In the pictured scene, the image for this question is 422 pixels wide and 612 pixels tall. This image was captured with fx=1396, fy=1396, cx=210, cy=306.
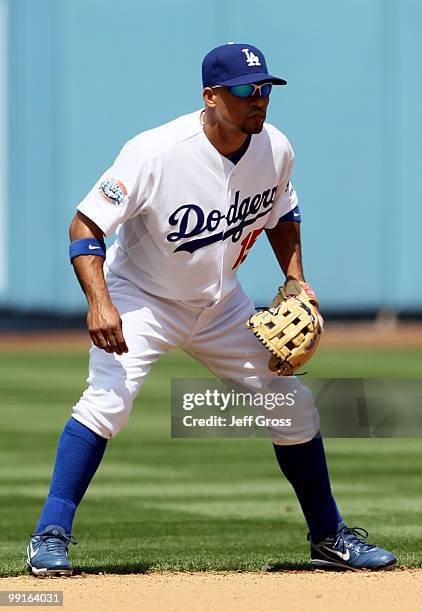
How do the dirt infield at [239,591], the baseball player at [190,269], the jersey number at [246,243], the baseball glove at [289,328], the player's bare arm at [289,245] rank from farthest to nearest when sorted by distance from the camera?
the player's bare arm at [289,245]
the jersey number at [246,243]
the baseball glove at [289,328]
the baseball player at [190,269]
the dirt infield at [239,591]

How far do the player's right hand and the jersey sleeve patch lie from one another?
36cm

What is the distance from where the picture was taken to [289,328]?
5129mm

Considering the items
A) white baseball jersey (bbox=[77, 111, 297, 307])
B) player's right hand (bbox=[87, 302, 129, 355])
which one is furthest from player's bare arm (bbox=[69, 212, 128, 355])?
white baseball jersey (bbox=[77, 111, 297, 307])

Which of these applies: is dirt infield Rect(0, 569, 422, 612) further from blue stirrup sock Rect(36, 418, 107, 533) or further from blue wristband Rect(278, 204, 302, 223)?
blue wristband Rect(278, 204, 302, 223)

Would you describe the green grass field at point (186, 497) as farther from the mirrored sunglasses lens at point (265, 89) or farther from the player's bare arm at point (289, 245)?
the mirrored sunglasses lens at point (265, 89)

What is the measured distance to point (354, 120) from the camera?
2156 centimetres

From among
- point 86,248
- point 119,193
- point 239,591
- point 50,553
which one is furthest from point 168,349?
point 239,591

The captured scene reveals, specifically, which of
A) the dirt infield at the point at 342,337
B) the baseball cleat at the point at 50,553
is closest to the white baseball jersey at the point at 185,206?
the baseball cleat at the point at 50,553

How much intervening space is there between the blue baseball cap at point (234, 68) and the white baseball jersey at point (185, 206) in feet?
0.74

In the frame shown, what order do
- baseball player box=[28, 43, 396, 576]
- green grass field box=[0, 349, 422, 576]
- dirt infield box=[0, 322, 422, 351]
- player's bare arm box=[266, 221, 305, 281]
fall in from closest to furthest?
baseball player box=[28, 43, 396, 576] → player's bare arm box=[266, 221, 305, 281] → green grass field box=[0, 349, 422, 576] → dirt infield box=[0, 322, 422, 351]

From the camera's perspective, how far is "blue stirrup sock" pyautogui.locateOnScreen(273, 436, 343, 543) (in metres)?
5.27

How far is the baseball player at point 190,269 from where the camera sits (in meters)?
4.88

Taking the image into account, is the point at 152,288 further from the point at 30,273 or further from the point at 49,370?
the point at 30,273

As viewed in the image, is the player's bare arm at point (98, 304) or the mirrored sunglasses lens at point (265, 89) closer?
the player's bare arm at point (98, 304)
